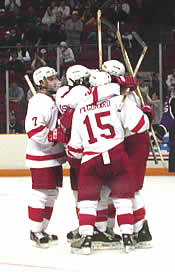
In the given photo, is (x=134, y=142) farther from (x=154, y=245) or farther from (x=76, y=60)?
(x=76, y=60)

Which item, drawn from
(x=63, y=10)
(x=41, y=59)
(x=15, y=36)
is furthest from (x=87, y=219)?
(x=63, y=10)

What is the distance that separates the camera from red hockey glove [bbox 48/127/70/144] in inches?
201

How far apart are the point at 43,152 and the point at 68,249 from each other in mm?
735

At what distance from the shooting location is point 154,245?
5.23 metres

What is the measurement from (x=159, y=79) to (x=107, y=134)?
6.09 meters

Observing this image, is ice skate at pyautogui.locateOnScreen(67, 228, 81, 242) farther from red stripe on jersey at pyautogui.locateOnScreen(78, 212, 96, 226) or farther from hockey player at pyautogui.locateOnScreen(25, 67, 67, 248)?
red stripe on jersey at pyautogui.locateOnScreen(78, 212, 96, 226)

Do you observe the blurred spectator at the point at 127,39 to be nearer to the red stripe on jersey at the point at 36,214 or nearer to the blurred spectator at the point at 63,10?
the blurred spectator at the point at 63,10

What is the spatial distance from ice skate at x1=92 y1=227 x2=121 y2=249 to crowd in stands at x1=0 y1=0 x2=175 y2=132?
5813 mm

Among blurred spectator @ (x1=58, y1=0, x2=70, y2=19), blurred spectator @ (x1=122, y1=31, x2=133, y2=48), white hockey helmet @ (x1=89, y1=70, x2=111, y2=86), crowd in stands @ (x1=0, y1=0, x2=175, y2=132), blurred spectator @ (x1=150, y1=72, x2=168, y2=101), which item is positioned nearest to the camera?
white hockey helmet @ (x1=89, y1=70, x2=111, y2=86)

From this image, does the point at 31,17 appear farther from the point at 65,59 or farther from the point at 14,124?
the point at 14,124

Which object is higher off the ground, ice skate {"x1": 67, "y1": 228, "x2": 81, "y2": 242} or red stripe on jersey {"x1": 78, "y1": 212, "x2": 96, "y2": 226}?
red stripe on jersey {"x1": 78, "y1": 212, "x2": 96, "y2": 226}

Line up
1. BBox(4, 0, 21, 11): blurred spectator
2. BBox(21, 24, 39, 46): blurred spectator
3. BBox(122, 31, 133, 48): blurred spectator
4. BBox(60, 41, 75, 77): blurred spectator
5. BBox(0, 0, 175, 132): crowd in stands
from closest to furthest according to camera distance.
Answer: BBox(60, 41, 75, 77): blurred spectator → BBox(0, 0, 175, 132): crowd in stands → BBox(122, 31, 133, 48): blurred spectator → BBox(21, 24, 39, 46): blurred spectator → BBox(4, 0, 21, 11): blurred spectator

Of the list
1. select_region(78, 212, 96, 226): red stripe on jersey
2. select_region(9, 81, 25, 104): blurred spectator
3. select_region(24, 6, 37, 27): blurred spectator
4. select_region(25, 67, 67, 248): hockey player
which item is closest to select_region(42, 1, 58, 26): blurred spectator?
select_region(24, 6, 37, 27): blurred spectator

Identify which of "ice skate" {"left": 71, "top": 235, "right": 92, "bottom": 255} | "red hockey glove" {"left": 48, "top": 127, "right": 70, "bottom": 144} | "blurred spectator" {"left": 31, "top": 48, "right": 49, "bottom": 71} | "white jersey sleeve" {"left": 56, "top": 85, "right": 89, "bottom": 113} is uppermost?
"white jersey sleeve" {"left": 56, "top": 85, "right": 89, "bottom": 113}
